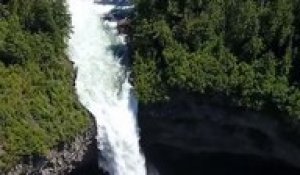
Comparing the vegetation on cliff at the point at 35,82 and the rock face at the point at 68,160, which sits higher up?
the vegetation on cliff at the point at 35,82

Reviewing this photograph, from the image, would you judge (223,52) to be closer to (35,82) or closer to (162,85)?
(162,85)

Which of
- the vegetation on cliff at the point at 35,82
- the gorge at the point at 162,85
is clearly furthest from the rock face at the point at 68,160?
the vegetation on cliff at the point at 35,82

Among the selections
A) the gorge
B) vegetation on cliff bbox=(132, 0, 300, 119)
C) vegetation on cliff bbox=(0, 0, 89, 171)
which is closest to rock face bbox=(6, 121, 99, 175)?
the gorge

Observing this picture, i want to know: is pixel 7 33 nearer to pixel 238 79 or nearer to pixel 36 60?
pixel 36 60

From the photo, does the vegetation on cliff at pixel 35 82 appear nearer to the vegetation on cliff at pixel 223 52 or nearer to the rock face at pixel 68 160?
the rock face at pixel 68 160

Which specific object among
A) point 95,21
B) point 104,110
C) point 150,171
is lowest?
point 150,171

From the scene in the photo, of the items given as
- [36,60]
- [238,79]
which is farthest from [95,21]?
[238,79]

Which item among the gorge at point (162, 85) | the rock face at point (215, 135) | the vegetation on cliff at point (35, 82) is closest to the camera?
the vegetation on cliff at point (35, 82)
